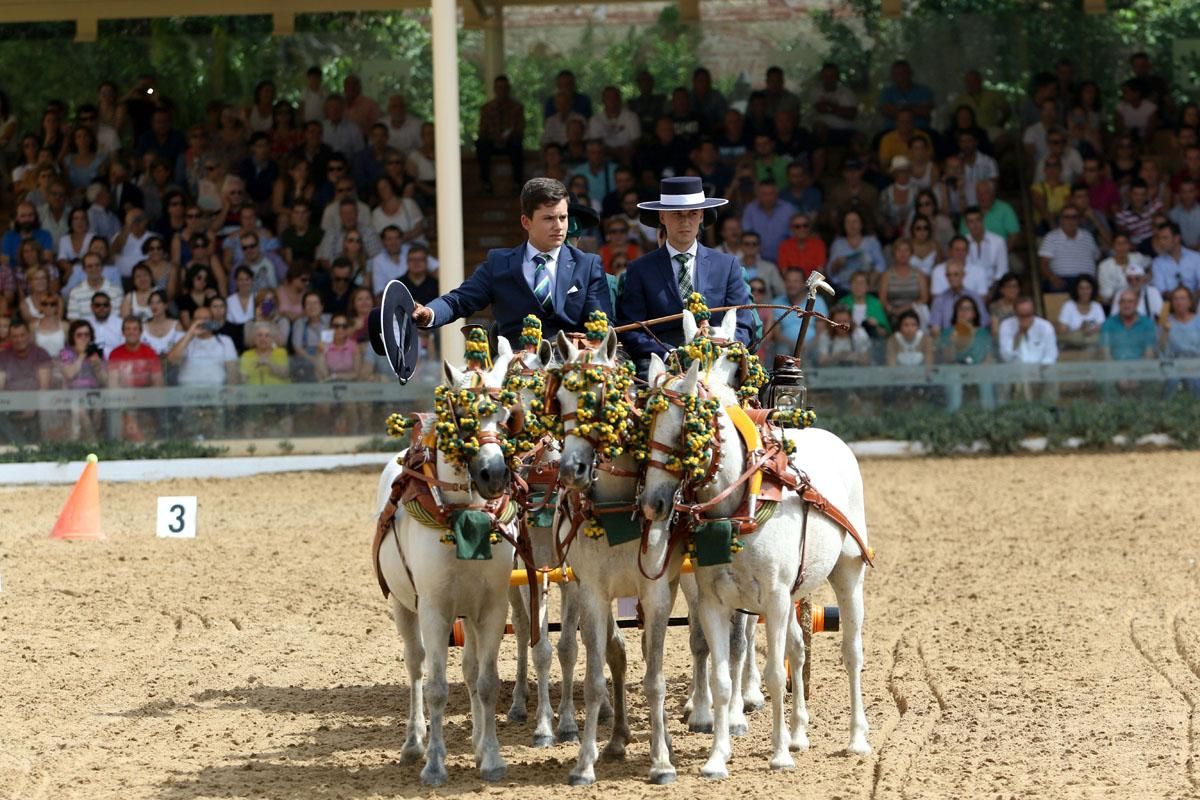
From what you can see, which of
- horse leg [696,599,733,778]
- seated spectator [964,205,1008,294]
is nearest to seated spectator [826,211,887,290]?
seated spectator [964,205,1008,294]

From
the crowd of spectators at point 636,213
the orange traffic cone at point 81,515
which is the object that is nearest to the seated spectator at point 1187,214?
the crowd of spectators at point 636,213

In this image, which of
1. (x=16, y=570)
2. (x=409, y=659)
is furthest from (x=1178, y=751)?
(x=16, y=570)

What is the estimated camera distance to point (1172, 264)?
17.2 metres

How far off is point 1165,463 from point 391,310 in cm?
1003

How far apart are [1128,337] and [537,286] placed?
958 centimetres

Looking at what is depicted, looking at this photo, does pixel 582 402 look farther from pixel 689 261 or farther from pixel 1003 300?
pixel 1003 300

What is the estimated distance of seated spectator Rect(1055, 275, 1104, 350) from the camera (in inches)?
622

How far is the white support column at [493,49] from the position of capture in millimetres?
21797

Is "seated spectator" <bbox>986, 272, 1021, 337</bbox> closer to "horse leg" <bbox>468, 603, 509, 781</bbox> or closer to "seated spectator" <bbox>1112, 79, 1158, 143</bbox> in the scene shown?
"seated spectator" <bbox>1112, 79, 1158, 143</bbox>

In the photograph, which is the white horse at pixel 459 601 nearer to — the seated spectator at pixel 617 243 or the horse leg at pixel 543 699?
the horse leg at pixel 543 699

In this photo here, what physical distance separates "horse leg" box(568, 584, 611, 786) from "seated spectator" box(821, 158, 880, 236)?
473 inches

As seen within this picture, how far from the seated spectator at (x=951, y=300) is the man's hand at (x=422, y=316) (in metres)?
9.58

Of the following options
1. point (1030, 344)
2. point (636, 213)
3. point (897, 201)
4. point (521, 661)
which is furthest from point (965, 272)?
point (521, 661)

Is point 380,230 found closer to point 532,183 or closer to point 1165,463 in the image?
point 1165,463
